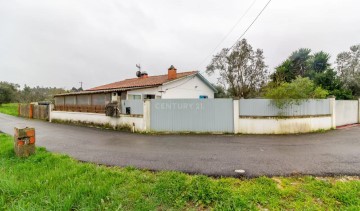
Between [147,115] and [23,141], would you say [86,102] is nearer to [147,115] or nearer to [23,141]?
[147,115]

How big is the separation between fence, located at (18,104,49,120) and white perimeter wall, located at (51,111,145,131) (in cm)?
185

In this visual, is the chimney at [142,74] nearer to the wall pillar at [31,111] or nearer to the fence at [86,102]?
the fence at [86,102]

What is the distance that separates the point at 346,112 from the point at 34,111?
30.6 m

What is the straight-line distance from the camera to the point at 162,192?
12.1 ft

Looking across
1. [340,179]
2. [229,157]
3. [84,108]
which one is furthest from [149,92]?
[340,179]

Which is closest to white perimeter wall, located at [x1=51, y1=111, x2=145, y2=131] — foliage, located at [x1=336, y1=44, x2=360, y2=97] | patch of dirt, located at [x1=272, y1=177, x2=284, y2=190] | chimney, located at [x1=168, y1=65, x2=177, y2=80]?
chimney, located at [x1=168, y1=65, x2=177, y2=80]

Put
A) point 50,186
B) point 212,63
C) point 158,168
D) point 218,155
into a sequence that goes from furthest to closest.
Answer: point 212,63 < point 218,155 < point 158,168 < point 50,186

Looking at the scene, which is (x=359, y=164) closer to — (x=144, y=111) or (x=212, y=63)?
(x=144, y=111)

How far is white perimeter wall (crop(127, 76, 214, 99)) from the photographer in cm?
1577

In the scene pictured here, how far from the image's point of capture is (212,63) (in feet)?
87.2

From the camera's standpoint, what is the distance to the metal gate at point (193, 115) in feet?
34.8

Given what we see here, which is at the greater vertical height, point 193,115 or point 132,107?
point 132,107

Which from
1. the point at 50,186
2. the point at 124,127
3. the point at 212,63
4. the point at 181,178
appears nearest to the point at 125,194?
the point at 181,178

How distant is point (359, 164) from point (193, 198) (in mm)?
4854
